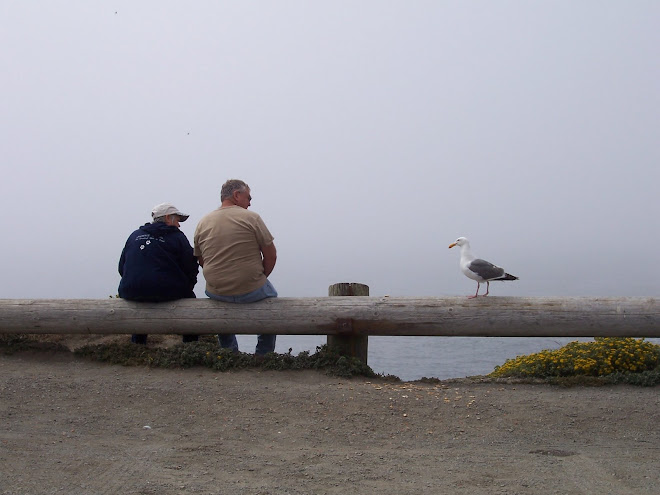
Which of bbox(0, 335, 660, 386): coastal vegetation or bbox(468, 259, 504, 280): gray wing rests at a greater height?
bbox(468, 259, 504, 280): gray wing

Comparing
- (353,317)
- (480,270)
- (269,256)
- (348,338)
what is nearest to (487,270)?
(480,270)

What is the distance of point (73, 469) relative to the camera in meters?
5.12

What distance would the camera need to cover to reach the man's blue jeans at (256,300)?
27.4ft

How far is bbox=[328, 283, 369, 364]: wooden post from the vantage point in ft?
26.9

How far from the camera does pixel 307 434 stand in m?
6.17

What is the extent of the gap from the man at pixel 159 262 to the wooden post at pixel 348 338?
5.48 ft

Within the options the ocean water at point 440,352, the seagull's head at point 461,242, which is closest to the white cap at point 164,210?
the seagull's head at point 461,242

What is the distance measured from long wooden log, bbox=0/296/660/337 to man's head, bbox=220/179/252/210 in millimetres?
1161

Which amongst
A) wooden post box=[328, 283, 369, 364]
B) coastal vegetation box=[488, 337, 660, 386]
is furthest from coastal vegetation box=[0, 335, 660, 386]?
wooden post box=[328, 283, 369, 364]

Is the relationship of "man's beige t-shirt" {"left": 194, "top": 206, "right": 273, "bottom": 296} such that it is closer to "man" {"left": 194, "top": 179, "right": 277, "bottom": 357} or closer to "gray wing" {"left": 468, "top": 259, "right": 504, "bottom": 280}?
"man" {"left": 194, "top": 179, "right": 277, "bottom": 357}

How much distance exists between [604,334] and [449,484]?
3749 millimetres

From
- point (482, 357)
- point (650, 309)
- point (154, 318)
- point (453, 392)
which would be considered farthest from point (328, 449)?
point (482, 357)

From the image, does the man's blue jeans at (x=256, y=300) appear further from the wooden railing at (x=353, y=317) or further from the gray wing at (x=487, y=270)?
the gray wing at (x=487, y=270)

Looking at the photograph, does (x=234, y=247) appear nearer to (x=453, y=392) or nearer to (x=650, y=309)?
(x=453, y=392)
